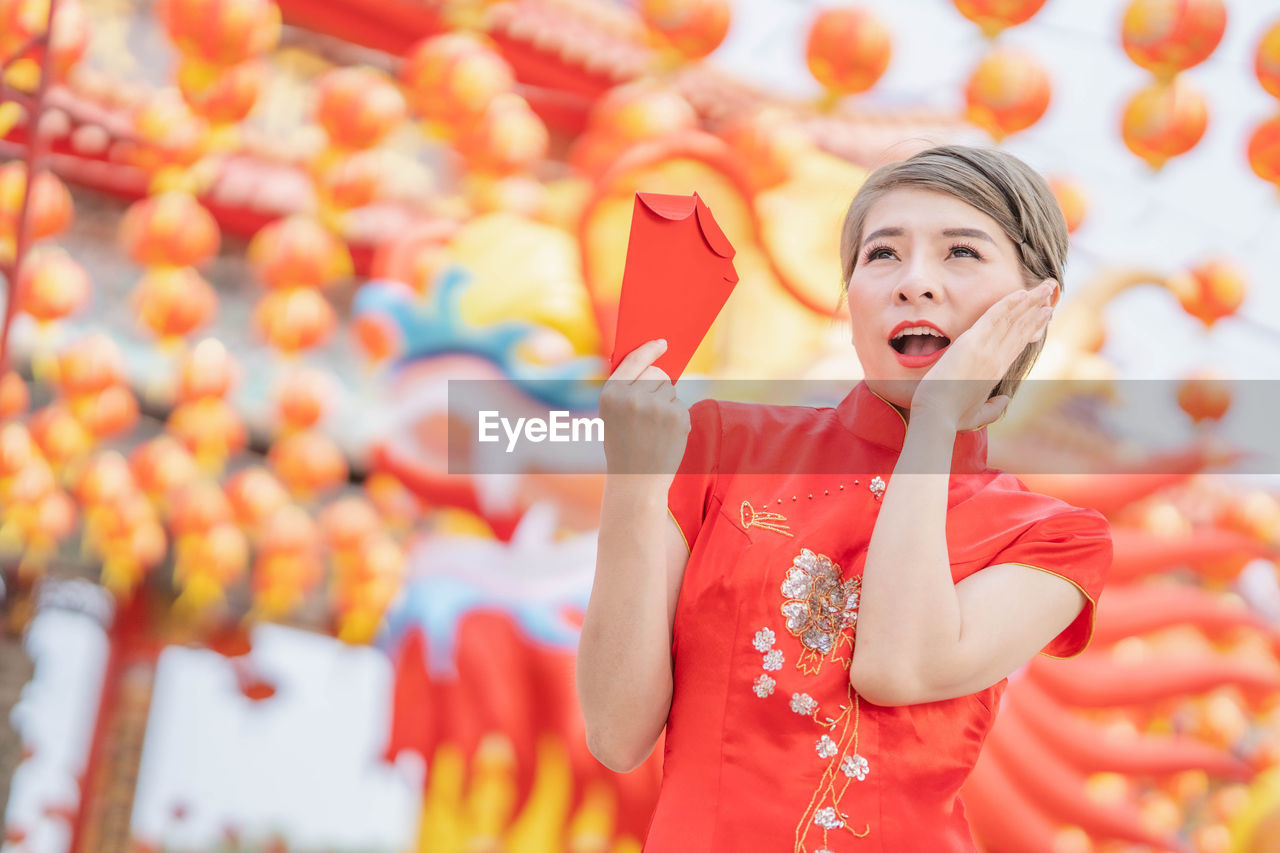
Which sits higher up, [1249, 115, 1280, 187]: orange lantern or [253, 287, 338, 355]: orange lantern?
[253, 287, 338, 355]: orange lantern

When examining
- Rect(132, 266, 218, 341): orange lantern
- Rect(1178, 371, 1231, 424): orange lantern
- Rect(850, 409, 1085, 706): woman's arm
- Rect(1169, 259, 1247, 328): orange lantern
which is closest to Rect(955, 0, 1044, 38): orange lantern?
Rect(1169, 259, 1247, 328): orange lantern

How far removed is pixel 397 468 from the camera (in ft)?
10.5

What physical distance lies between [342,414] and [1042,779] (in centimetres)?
327

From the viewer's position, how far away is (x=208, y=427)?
406cm

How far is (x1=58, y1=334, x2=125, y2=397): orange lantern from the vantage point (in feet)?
13.4

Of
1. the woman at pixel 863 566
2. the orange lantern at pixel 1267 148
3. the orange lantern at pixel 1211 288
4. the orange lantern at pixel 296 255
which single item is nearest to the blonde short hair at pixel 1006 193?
the woman at pixel 863 566

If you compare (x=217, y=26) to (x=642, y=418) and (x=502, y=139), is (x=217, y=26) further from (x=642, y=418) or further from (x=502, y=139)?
(x=642, y=418)

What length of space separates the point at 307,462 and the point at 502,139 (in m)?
1.57

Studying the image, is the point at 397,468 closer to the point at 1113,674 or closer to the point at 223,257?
the point at 1113,674

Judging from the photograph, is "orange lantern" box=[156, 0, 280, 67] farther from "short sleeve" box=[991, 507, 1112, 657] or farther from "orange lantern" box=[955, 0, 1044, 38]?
"short sleeve" box=[991, 507, 1112, 657]

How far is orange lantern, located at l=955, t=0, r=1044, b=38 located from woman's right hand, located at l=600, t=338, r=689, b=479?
187cm

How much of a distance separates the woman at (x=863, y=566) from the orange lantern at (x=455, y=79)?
2319mm

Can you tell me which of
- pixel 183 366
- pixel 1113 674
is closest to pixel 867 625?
pixel 1113 674

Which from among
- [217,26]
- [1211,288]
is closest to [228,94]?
[217,26]
